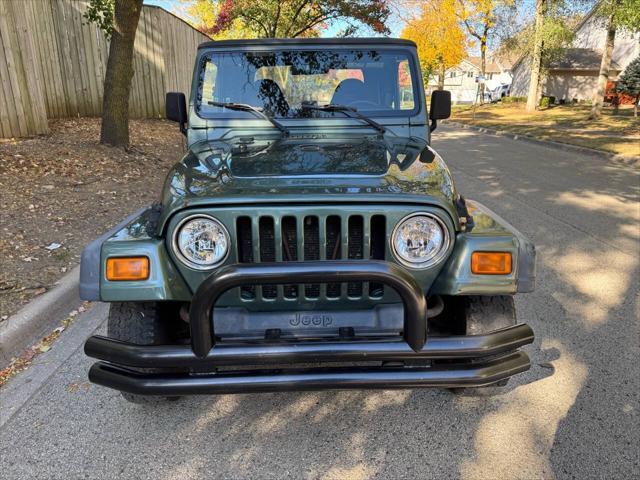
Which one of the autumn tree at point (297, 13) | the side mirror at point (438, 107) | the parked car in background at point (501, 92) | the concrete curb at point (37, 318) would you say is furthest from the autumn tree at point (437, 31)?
the concrete curb at point (37, 318)

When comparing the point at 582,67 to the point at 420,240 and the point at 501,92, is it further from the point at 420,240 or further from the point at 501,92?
the point at 420,240

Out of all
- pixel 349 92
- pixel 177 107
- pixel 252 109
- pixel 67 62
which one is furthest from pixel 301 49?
pixel 67 62

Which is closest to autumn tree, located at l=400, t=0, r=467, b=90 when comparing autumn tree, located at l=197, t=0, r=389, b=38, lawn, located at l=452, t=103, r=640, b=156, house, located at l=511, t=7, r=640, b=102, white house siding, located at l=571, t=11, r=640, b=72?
house, located at l=511, t=7, r=640, b=102

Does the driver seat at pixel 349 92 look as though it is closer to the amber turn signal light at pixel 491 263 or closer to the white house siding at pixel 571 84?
the amber turn signal light at pixel 491 263

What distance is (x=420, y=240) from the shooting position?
6.77 feet

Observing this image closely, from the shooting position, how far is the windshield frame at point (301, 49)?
3188 millimetres

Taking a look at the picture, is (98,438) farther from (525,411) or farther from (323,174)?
(525,411)

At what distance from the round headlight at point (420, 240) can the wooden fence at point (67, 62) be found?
7001 millimetres

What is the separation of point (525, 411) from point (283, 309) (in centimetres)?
143

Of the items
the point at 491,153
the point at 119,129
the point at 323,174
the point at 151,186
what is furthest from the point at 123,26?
the point at 491,153

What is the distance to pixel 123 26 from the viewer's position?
288 inches

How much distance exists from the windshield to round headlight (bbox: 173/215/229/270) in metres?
1.43

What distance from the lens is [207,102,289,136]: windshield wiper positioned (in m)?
3.08

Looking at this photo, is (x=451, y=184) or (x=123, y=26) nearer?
(x=451, y=184)
